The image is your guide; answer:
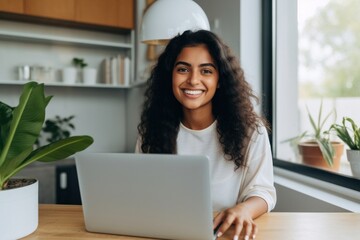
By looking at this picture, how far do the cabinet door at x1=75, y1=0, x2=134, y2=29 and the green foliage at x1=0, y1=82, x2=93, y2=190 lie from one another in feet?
7.73

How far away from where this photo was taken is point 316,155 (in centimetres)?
180

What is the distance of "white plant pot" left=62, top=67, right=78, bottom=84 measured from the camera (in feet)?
9.79

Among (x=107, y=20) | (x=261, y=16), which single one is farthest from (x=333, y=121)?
(x=107, y=20)

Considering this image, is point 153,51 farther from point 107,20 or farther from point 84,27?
point 84,27

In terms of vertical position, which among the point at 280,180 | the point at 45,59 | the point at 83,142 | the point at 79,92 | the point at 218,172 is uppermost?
the point at 45,59

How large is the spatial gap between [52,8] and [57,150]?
7.75 ft

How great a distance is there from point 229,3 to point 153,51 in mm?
1037

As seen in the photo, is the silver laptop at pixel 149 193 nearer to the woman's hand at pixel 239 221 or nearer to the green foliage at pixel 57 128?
the woman's hand at pixel 239 221

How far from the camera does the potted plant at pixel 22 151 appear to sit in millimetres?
804

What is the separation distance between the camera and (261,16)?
2.13 metres

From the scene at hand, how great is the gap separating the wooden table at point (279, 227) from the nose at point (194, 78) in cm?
54

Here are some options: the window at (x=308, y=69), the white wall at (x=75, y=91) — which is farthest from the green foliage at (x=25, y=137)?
the white wall at (x=75, y=91)

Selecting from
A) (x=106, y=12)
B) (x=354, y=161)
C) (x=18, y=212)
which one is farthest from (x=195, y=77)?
(x=106, y=12)

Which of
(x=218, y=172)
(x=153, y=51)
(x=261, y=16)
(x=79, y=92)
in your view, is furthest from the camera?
(x=79, y=92)
